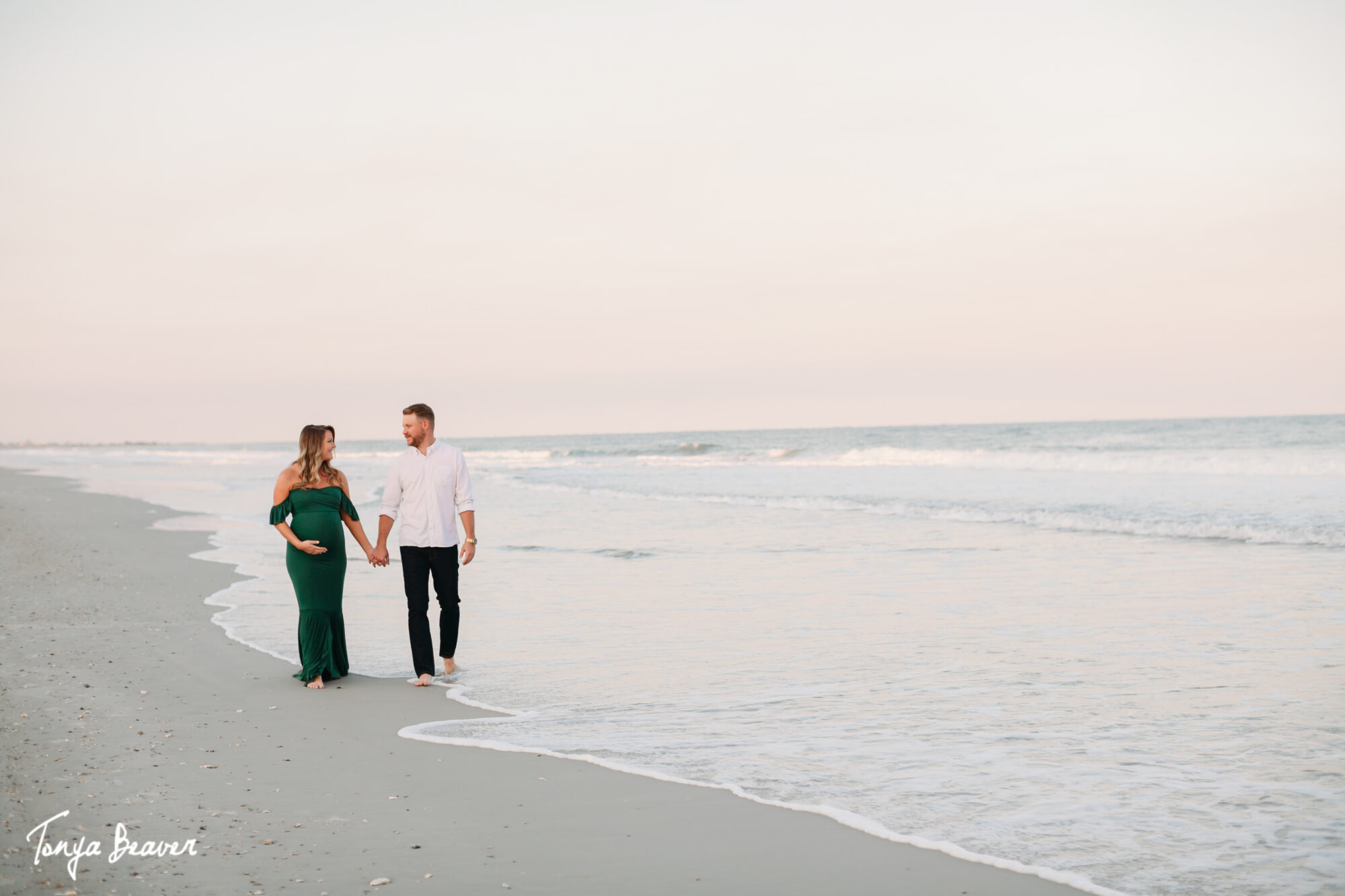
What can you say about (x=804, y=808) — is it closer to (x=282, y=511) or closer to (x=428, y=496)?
(x=428, y=496)

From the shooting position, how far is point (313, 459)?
6418 mm

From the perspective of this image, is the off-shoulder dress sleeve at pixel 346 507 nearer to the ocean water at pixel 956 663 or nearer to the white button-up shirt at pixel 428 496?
the white button-up shirt at pixel 428 496

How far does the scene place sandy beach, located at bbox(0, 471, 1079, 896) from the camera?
3283 mm

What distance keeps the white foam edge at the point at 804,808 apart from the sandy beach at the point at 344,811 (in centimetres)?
4

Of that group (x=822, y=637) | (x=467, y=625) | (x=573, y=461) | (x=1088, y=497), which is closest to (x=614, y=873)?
(x=822, y=637)

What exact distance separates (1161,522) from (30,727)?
14.4 metres

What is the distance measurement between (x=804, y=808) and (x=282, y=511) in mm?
4070

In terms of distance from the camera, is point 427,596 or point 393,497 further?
point 393,497

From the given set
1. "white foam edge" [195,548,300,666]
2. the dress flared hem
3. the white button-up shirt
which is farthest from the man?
"white foam edge" [195,548,300,666]

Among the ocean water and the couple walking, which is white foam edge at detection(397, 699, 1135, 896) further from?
the couple walking

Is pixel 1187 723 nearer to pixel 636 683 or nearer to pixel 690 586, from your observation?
pixel 636 683
